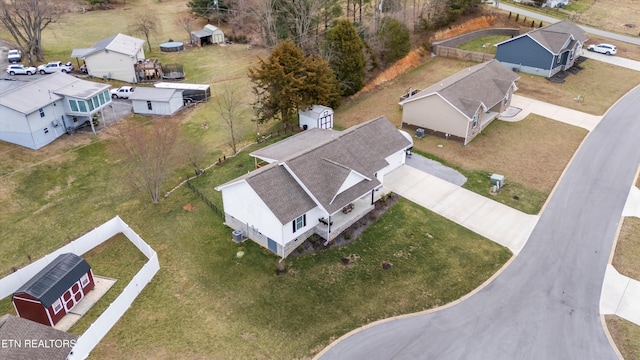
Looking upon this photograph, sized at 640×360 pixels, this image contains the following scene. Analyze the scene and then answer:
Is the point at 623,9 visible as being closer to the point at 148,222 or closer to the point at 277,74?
the point at 277,74

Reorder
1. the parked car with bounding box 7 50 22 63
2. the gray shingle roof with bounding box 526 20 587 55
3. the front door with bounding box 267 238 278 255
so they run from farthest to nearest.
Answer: the parked car with bounding box 7 50 22 63, the gray shingle roof with bounding box 526 20 587 55, the front door with bounding box 267 238 278 255

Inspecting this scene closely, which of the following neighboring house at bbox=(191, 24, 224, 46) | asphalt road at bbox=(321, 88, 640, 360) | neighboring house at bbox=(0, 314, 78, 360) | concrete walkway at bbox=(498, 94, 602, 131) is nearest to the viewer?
neighboring house at bbox=(0, 314, 78, 360)

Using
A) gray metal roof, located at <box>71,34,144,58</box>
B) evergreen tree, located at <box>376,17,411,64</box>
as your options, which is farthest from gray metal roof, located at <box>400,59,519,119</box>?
gray metal roof, located at <box>71,34,144,58</box>

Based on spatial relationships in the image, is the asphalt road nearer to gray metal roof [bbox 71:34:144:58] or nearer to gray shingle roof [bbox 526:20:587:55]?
gray shingle roof [bbox 526:20:587:55]

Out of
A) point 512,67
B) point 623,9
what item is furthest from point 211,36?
point 623,9

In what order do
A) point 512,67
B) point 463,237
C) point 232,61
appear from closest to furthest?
point 463,237
point 512,67
point 232,61

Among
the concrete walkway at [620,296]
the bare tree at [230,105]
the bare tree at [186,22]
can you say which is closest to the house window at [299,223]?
the bare tree at [230,105]

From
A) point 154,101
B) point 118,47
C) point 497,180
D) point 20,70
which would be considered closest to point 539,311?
point 497,180
